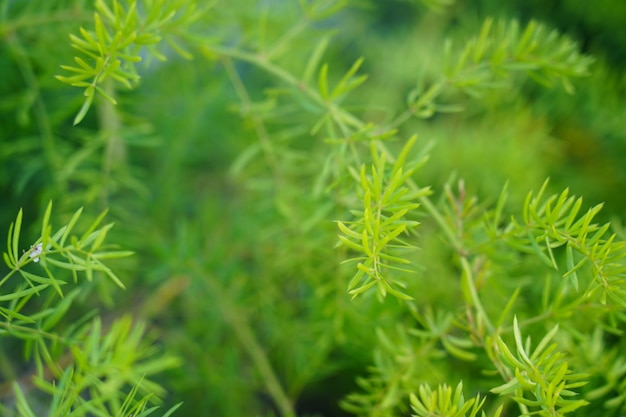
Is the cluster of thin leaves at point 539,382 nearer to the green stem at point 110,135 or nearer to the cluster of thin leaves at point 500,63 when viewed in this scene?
the cluster of thin leaves at point 500,63

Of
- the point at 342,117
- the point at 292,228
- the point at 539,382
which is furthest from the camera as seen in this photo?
the point at 292,228

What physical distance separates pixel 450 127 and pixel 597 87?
14cm

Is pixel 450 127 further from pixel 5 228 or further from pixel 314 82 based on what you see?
pixel 5 228

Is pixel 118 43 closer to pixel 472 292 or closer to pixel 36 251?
pixel 36 251

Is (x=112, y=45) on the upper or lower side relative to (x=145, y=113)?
upper


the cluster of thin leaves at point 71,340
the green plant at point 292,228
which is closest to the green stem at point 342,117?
the green plant at point 292,228

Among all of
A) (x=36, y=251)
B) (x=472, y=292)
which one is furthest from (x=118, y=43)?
(x=472, y=292)

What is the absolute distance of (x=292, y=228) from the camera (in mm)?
457

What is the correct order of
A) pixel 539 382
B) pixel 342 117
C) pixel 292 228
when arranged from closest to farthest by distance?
pixel 539 382 → pixel 342 117 → pixel 292 228

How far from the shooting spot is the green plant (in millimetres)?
280

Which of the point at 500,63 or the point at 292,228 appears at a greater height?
the point at 500,63

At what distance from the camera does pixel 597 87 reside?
56 cm

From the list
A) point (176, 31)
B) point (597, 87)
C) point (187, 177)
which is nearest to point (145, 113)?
point (187, 177)

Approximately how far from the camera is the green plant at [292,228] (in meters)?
0.28
